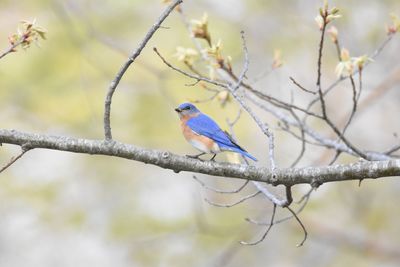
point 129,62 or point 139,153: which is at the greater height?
point 129,62

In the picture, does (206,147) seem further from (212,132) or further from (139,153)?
(139,153)

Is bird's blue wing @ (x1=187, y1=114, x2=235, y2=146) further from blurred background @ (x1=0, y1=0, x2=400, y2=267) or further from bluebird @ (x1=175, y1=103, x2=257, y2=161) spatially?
blurred background @ (x1=0, y1=0, x2=400, y2=267)

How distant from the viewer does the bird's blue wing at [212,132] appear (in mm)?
4562

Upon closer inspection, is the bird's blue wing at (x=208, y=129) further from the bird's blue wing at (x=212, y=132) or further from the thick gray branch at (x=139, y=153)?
the thick gray branch at (x=139, y=153)

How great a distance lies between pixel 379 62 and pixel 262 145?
2.80m

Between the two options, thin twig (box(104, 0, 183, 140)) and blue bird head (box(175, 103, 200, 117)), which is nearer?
thin twig (box(104, 0, 183, 140))

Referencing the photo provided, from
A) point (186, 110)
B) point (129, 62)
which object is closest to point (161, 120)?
point (186, 110)

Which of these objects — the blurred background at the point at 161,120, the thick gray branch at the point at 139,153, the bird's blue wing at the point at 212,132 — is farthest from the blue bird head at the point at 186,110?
the blurred background at the point at 161,120

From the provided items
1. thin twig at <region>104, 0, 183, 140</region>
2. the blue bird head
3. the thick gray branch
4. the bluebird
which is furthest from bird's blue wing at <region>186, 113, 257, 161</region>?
thin twig at <region>104, 0, 183, 140</region>

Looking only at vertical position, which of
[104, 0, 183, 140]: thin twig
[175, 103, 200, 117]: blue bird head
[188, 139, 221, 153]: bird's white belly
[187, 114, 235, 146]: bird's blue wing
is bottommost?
[188, 139, 221, 153]: bird's white belly

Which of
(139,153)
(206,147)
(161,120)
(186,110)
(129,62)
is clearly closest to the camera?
(129,62)

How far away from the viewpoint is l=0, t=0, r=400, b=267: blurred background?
32.4 feet

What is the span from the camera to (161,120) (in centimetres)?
1099

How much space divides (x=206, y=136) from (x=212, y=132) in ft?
0.17
